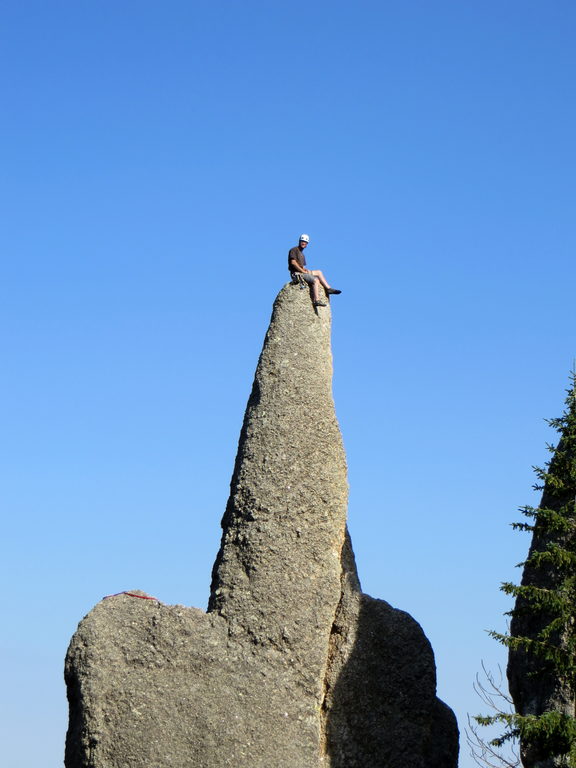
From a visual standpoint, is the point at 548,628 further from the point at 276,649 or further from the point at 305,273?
the point at 305,273

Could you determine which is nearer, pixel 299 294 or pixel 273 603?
pixel 273 603

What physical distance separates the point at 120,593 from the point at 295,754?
12.3ft

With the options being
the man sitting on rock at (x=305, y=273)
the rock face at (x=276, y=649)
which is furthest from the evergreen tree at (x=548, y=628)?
the man sitting on rock at (x=305, y=273)

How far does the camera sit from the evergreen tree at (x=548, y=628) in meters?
19.0

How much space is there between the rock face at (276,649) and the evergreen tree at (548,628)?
4.79ft

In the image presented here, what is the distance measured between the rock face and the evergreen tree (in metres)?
1.46

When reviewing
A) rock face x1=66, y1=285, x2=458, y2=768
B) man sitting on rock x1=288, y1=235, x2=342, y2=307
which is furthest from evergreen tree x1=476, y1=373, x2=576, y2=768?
man sitting on rock x1=288, y1=235, x2=342, y2=307

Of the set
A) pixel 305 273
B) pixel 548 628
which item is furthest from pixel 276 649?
pixel 305 273

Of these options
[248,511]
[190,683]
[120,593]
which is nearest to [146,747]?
[190,683]

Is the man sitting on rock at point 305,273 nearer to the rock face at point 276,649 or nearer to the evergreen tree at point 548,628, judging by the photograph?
the rock face at point 276,649

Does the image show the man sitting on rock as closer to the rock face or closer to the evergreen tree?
the rock face

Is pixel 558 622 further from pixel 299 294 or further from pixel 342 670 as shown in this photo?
pixel 299 294

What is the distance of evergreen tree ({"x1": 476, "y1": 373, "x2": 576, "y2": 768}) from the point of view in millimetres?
19016

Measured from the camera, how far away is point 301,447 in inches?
843
